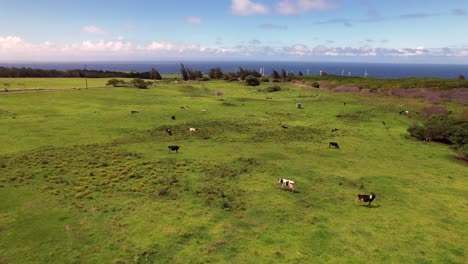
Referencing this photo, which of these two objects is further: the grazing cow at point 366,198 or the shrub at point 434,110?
the shrub at point 434,110

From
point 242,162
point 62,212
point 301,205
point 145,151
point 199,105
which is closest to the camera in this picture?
point 62,212

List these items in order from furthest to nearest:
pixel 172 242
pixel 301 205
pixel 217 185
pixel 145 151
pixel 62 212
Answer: pixel 145 151
pixel 217 185
pixel 301 205
pixel 62 212
pixel 172 242

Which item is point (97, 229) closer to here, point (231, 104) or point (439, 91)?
point (231, 104)

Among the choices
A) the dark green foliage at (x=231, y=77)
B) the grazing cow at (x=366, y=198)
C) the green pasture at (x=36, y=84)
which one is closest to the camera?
the grazing cow at (x=366, y=198)

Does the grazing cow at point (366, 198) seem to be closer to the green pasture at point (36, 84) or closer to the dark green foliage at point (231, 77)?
the green pasture at point (36, 84)

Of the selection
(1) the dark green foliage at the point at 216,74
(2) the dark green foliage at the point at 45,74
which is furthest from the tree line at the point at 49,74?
(1) the dark green foliage at the point at 216,74

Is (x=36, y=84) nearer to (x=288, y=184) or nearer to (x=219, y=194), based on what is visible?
(x=219, y=194)

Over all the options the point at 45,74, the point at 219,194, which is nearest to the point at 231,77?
the point at 45,74

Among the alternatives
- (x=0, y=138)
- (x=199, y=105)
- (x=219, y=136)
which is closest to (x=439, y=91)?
(x=199, y=105)

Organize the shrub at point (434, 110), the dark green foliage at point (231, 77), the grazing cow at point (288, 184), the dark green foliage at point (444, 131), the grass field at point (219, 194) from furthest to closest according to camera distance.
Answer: the dark green foliage at point (231, 77)
the shrub at point (434, 110)
the dark green foliage at point (444, 131)
the grazing cow at point (288, 184)
the grass field at point (219, 194)
